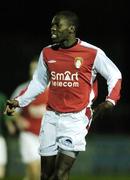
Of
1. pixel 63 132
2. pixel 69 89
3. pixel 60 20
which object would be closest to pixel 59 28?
pixel 60 20

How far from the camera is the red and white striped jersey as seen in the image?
37.6ft

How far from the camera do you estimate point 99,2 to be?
28.4 m

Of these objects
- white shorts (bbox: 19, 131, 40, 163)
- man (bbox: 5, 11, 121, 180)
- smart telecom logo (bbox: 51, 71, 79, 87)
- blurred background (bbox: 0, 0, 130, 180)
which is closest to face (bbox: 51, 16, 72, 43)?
man (bbox: 5, 11, 121, 180)

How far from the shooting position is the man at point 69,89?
11.4 metres

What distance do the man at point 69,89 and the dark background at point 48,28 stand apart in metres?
13.3

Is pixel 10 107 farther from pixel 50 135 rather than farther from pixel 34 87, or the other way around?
pixel 50 135

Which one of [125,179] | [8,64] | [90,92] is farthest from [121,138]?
[90,92]

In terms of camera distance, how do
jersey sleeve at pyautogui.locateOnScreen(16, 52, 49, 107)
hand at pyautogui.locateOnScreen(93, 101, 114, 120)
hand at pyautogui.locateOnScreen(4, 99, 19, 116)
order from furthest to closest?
1. jersey sleeve at pyautogui.locateOnScreen(16, 52, 49, 107)
2. hand at pyautogui.locateOnScreen(4, 99, 19, 116)
3. hand at pyautogui.locateOnScreen(93, 101, 114, 120)

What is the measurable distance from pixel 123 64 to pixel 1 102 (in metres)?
10.7

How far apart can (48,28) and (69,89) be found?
1621 cm

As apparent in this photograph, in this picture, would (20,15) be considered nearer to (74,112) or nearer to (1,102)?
(1,102)

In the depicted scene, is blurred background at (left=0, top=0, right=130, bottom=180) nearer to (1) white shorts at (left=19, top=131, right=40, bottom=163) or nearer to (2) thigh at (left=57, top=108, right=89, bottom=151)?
(1) white shorts at (left=19, top=131, right=40, bottom=163)

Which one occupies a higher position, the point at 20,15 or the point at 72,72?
the point at 72,72

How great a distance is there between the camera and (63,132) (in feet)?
37.7
